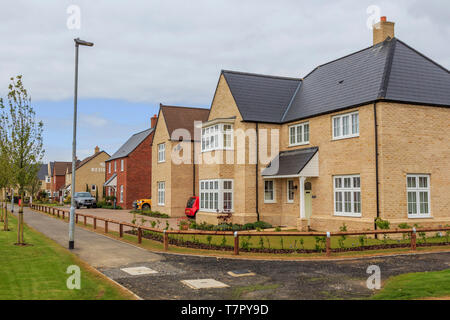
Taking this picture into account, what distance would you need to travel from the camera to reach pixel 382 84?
19891 millimetres

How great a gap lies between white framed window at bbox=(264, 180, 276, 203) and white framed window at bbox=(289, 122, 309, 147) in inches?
107

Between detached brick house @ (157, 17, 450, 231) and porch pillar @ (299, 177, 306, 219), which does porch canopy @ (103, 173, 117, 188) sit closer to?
detached brick house @ (157, 17, 450, 231)

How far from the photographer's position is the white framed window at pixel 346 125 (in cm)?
2081

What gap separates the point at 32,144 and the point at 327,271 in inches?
543

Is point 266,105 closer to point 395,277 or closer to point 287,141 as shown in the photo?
point 287,141

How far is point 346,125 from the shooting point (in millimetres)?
21453

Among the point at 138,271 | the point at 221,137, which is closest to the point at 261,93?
the point at 221,137

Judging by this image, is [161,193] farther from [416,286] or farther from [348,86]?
[416,286]

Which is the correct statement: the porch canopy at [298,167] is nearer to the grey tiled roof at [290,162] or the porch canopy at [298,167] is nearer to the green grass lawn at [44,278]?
the grey tiled roof at [290,162]

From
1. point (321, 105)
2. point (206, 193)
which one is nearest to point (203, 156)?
point (206, 193)

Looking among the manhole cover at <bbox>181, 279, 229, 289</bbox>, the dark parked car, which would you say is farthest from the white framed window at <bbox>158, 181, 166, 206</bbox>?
the manhole cover at <bbox>181, 279, 229, 289</bbox>

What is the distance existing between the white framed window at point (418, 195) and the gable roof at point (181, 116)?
1938 centimetres

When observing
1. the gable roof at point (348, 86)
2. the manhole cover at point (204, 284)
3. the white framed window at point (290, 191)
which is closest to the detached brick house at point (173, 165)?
the gable roof at point (348, 86)
